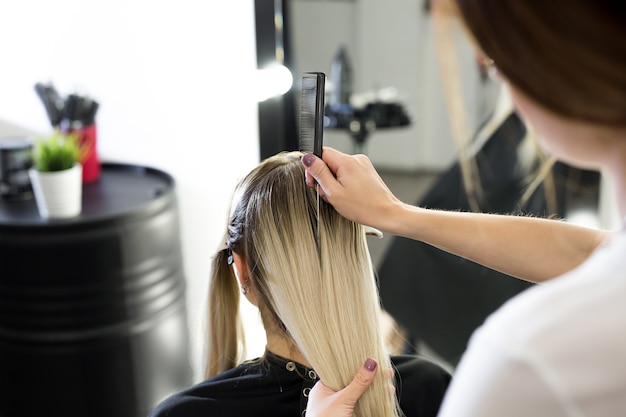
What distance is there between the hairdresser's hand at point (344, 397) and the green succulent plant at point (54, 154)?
3.58ft

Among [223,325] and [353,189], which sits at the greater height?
[353,189]

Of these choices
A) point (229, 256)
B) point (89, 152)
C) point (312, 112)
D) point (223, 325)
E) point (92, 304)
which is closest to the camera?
point (312, 112)

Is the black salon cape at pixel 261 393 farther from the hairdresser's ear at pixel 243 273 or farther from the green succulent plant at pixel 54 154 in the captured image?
the green succulent plant at pixel 54 154

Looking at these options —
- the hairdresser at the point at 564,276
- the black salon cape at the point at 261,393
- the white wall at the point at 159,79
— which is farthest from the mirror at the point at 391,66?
the hairdresser at the point at 564,276

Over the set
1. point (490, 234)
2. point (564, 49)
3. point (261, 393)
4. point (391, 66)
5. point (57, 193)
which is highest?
point (564, 49)

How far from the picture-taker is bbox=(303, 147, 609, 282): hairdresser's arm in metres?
0.97

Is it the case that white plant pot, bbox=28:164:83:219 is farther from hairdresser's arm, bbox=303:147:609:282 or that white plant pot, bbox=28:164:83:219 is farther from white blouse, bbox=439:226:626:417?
white blouse, bbox=439:226:626:417

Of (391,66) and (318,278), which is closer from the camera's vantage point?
(318,278)

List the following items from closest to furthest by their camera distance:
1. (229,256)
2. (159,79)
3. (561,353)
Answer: (561,353)
(229,256)
(159,79)

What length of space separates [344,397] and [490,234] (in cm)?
29

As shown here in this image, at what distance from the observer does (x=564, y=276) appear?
53 centimetres

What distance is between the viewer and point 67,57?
217cm

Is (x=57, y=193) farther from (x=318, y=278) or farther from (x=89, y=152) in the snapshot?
(x=318, y=278)

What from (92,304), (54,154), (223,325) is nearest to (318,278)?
(223,325)
